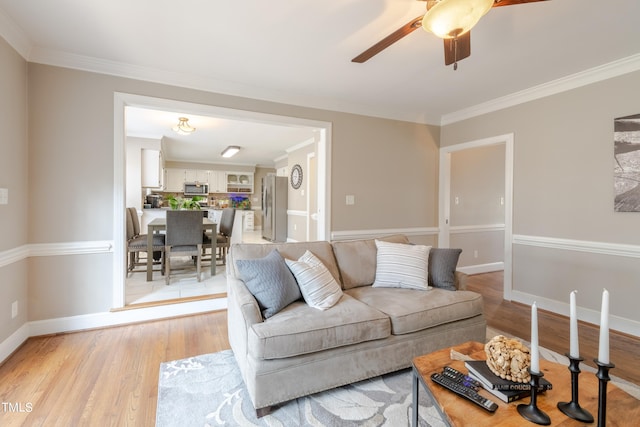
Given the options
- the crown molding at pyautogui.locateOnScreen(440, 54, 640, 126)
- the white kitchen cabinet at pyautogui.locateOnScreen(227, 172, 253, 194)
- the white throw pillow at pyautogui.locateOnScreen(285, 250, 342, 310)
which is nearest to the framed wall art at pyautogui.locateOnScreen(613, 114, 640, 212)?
the crown molding at pyautogui.locateOnScreen(440, 54, 640, 126)

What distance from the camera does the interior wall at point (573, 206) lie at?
2.75 metres

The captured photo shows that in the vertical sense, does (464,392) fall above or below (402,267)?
below

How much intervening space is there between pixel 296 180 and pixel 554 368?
601 centimetres

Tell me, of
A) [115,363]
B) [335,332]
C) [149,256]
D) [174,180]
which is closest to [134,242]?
[149,256]

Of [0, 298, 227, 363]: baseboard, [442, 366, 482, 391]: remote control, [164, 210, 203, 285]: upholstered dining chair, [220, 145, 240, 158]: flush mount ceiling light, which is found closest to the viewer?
[442, 366, 482, 391]: remote control

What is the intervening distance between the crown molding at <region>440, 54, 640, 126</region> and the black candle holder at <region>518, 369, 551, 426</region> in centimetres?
318

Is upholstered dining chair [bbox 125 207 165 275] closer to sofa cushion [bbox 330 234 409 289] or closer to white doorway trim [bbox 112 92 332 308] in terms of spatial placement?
white doorway trim [bbox 112 92 332 308]

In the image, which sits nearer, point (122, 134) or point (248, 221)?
point (122, 134)

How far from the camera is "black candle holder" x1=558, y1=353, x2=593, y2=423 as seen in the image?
1033mm

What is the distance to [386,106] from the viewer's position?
13.2 feet

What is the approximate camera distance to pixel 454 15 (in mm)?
1404

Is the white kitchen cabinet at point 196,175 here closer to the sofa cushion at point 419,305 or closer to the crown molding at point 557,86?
the crown molding at point 557,86

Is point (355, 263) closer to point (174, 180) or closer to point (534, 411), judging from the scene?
point (534, 411)

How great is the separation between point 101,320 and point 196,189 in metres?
6.84
